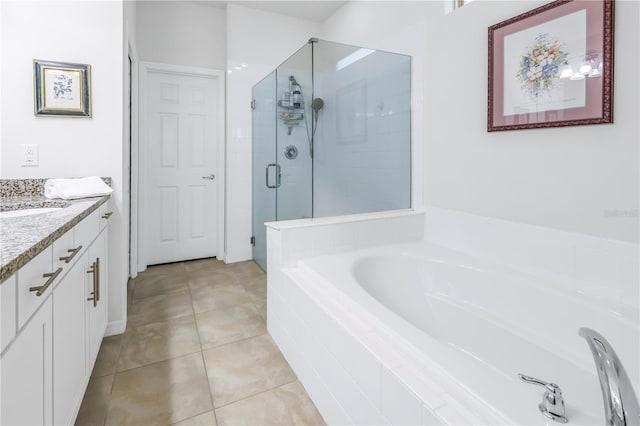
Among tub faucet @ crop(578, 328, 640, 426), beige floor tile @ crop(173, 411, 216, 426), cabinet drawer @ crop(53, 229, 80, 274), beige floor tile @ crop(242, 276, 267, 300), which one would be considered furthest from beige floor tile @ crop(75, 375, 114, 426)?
tub faucet @ crop(578, 328, 640, 426)

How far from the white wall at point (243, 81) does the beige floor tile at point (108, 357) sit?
161 centimetres

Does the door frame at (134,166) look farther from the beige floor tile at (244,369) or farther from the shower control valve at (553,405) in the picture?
the shower control valve at (553,405)

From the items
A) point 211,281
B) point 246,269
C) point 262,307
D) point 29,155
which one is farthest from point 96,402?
point 246,269

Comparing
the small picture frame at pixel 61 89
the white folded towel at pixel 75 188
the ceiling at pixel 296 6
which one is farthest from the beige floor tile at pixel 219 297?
the ceiling at pixel 296 6

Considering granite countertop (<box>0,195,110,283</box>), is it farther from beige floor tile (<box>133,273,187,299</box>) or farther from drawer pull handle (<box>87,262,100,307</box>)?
beige floor tile (<box>133,273,187,299</box>)

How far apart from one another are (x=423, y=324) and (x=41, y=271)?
163 centimetres

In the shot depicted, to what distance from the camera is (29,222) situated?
3.67 ft

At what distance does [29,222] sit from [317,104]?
1875 millimetres

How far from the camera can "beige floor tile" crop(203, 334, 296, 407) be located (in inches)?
63.0

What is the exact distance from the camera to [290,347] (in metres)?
1.78

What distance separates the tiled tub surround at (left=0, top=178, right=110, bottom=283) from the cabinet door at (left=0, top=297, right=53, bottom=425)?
0.18 m

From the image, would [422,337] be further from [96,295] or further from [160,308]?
[160,308]

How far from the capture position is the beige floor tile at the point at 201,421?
140 cm

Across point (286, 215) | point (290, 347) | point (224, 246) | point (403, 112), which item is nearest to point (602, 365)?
point (290, 347)
